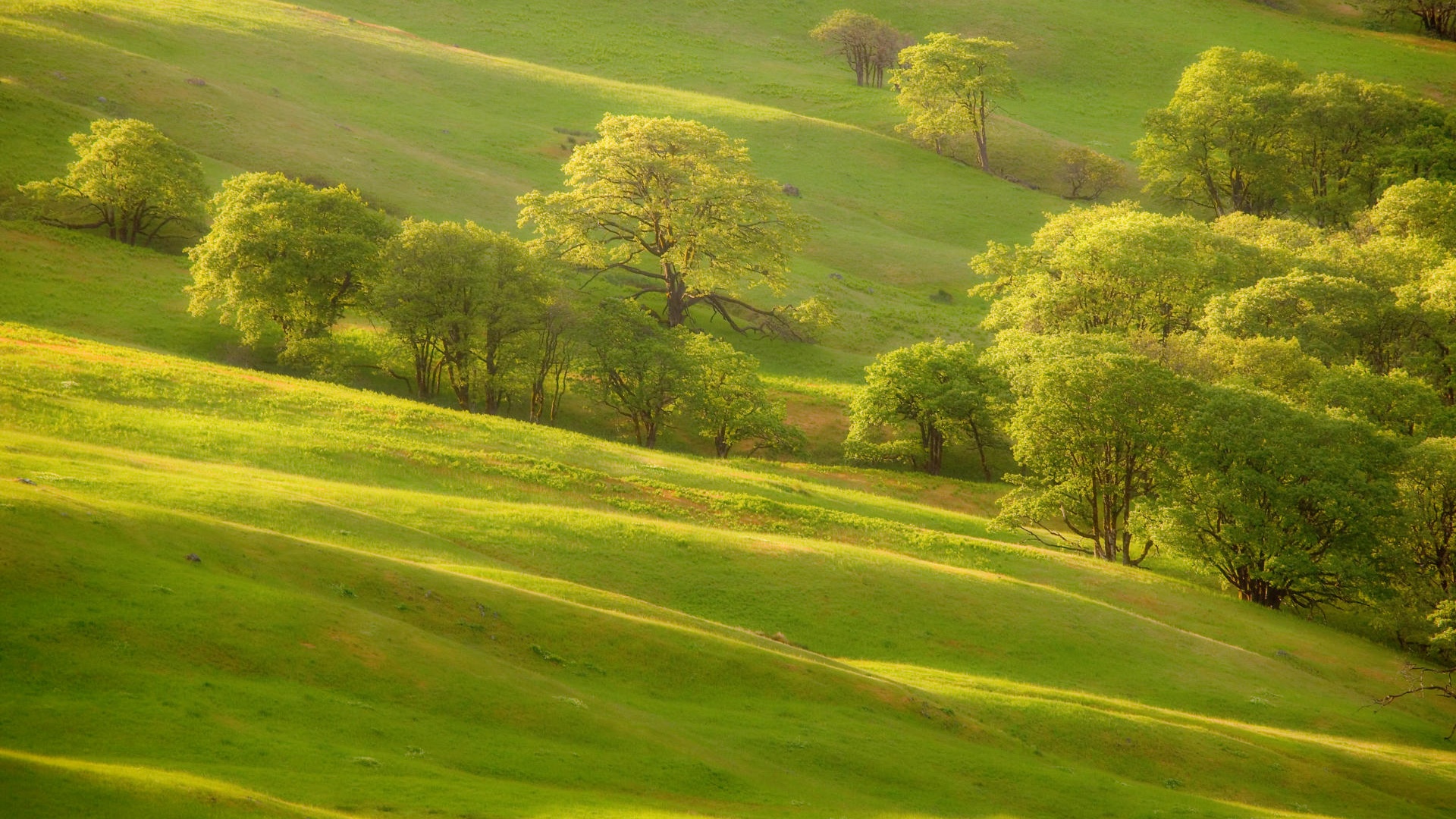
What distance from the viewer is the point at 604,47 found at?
137 meters

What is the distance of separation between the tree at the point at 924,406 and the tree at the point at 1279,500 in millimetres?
16451

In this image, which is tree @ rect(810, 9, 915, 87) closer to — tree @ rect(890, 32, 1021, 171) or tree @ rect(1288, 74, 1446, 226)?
tree @ rect(890, 32, 1021, 171)

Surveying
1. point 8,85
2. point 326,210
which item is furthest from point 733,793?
point 8,85

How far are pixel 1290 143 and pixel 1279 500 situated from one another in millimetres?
71662

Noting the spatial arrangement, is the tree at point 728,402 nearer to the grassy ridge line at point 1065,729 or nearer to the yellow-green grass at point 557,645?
the yellow-green grass at point 557,645

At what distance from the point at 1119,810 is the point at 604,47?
4863 inches

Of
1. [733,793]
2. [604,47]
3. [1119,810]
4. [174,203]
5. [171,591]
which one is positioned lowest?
[1119,810]

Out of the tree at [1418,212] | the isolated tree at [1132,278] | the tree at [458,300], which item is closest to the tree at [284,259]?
the tree at [458,300]

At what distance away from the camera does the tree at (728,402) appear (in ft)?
210

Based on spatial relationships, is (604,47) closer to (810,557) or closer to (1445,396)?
(1445,396)

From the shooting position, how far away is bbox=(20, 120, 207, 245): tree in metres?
66.7

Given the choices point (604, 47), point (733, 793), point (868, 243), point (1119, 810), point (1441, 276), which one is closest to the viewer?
point (733, 793)

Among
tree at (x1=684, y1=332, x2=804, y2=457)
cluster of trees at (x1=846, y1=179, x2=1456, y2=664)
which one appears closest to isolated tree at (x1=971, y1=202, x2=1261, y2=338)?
cluster of trees at (x1=846, y1=179, x2=1456, y2=664)

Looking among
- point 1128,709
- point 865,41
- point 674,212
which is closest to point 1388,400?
point 1128,709
